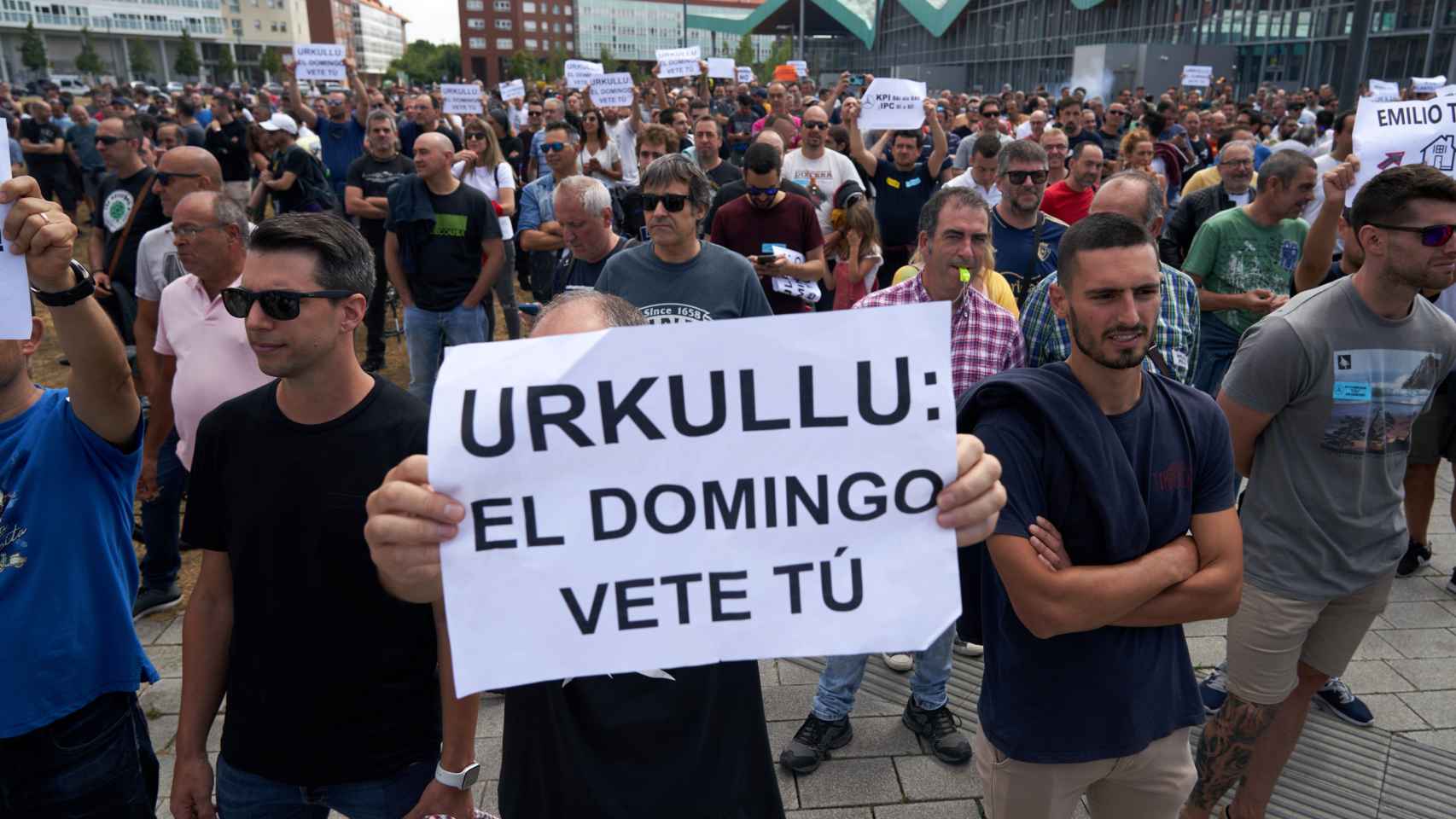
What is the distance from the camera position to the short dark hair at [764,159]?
578 centimetres

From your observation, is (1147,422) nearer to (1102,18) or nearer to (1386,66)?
(1386,66)

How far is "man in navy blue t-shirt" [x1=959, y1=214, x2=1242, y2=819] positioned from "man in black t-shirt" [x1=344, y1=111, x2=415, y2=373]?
7327mm

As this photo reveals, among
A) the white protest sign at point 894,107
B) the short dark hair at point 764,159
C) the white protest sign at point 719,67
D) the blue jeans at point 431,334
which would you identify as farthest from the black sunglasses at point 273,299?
the white protest sign at point 719,67

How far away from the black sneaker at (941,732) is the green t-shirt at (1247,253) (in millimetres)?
2878

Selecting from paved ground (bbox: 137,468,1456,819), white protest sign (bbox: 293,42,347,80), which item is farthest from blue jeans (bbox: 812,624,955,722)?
white protest sign (bbox: 293,42,347,80)

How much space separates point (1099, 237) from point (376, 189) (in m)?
7.69

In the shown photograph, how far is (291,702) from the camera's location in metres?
2.20

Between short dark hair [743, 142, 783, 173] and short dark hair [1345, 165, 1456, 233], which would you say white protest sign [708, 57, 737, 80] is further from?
short dark hair [1345, 165, 1456, 233]

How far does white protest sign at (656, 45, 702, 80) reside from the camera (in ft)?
47.6

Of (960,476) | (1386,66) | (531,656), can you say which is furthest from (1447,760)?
(1386,66)

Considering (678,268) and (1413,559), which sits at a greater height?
(678,268)

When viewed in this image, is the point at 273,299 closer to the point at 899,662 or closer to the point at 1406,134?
the point at 899,662

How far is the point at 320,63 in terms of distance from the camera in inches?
528

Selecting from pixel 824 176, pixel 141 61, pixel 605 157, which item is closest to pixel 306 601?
pixel 824 176
